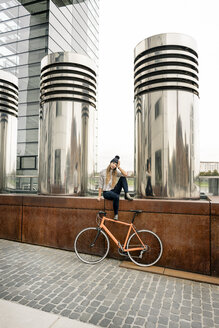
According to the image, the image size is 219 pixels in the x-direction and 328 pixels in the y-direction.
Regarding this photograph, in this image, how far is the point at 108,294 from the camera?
12.2 feet

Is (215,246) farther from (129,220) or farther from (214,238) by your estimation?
(129,220)

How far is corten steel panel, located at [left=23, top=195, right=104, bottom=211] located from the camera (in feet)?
18.6

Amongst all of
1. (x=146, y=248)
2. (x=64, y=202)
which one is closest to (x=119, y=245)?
(x=146, y=248)

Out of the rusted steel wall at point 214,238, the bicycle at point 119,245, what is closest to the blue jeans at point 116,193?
the bicycle at point 119,245

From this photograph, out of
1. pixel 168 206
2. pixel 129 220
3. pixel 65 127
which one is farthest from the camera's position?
pixel 65 127

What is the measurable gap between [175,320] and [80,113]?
17.7 ft

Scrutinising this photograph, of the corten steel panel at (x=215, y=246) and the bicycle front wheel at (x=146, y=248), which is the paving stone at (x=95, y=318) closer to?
the bicycle front wheel at (x=146, y=248)

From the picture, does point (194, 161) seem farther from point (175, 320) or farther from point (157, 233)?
point (175, 320)

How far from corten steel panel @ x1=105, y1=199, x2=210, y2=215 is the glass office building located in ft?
51.7

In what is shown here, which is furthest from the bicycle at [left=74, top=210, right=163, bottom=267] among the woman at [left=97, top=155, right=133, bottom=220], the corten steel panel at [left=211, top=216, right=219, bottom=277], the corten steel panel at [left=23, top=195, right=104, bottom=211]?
the corten steel panel at [left=211, top=216, right=219, bottom=277]

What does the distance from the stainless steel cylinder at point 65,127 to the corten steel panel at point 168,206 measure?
5.52ft

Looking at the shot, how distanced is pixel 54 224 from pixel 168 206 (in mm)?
3111

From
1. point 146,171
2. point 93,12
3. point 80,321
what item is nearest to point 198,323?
point 80,321

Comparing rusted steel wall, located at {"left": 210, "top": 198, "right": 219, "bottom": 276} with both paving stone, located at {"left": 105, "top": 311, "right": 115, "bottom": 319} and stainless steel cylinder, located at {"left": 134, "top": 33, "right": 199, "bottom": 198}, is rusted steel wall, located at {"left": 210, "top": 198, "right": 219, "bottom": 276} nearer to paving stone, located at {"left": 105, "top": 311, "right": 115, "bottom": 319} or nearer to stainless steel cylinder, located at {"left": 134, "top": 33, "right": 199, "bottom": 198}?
stainless steel cylinder, located at {"left": 134, "top": 33, "right": 199, "bottom": 198}
